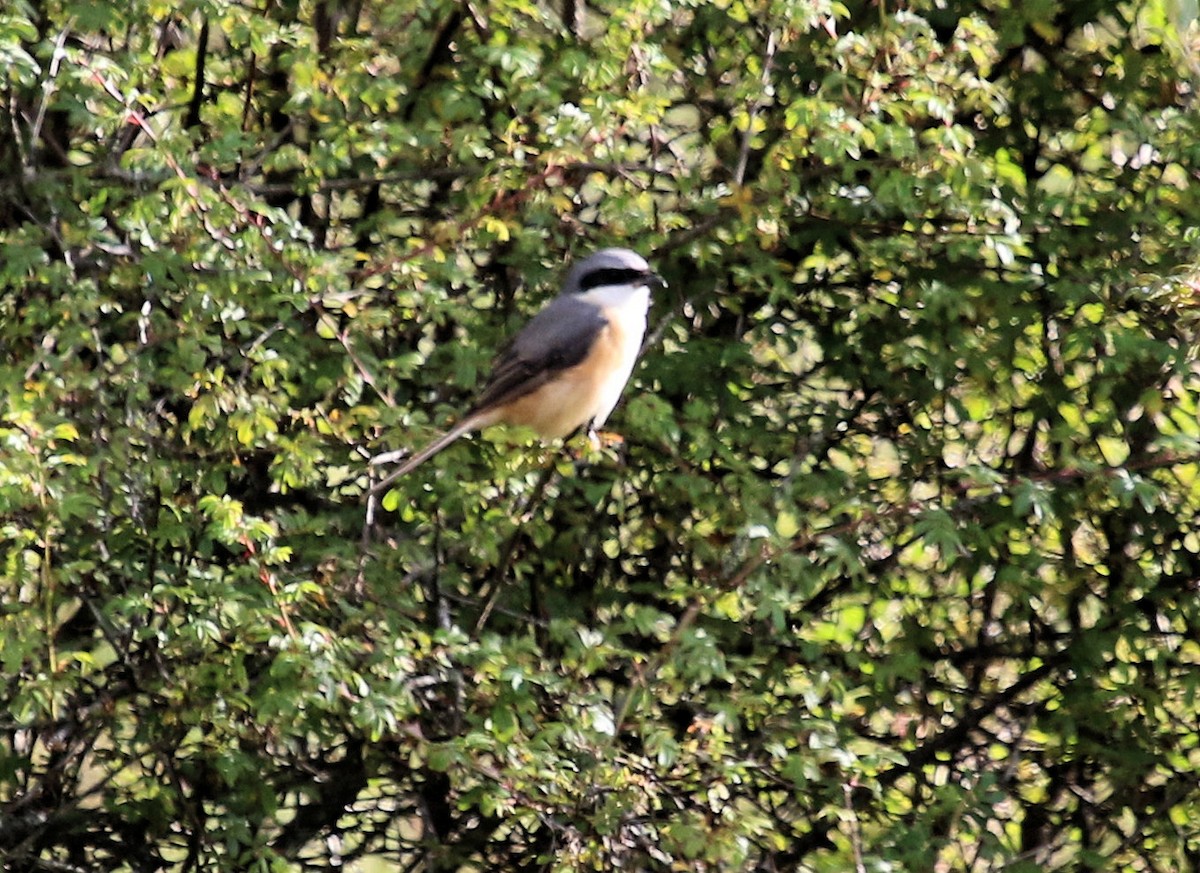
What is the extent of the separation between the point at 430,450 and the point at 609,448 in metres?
0.65

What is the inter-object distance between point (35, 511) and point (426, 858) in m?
1.53

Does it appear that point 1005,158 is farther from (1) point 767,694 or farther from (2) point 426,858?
(2) point 426,858

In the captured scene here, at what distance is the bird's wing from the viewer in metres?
4.63

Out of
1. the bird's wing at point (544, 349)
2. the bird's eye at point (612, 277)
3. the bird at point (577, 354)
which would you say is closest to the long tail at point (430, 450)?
the bird at point (577, 354)

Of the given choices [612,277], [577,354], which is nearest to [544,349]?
[577,354]

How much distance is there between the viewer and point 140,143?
184 inches

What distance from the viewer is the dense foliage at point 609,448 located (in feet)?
13.3

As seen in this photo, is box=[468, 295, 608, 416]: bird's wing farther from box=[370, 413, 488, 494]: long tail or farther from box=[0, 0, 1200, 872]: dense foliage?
box=[370, 413, 488, 494]: long tail

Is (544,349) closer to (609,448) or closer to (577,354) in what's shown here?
(577,354)

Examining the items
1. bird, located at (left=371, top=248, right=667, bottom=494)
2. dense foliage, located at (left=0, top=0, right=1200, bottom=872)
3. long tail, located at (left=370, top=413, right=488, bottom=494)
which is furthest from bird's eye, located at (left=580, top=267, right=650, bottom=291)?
long tail, located at (left=370, top=413, right=488, bottom=494)

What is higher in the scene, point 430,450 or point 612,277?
point 612,277

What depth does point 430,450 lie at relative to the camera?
4113 mm

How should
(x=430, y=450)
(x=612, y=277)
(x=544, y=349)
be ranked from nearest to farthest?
(x=430, y=450) → (x=612, y=277) → (x=544, y=349)

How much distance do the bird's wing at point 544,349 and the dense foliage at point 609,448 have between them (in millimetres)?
94
